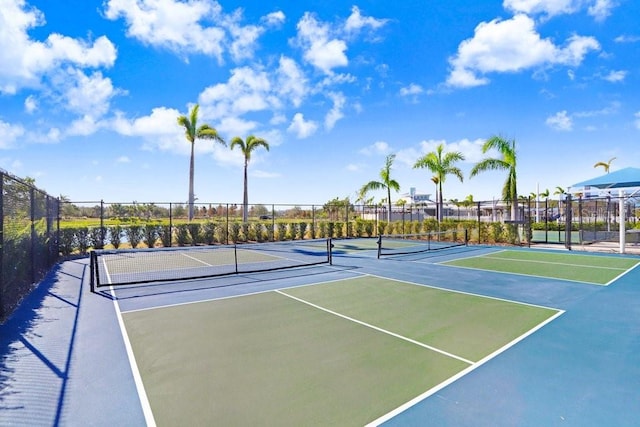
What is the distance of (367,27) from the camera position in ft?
42.6

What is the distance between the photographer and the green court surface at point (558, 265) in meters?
9.00

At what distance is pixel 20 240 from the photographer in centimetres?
674

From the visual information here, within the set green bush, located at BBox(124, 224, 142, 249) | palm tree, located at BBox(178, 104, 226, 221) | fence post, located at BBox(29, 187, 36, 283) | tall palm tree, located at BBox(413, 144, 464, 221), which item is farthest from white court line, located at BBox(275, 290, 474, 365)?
palm tree, located at BBox(178, 104, 226, 221)

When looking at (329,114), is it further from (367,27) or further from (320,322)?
(320,322)

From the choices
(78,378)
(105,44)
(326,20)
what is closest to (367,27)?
(326,20)

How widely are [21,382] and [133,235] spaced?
13885 mm

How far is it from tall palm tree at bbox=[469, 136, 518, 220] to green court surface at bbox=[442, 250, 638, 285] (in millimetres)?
5291

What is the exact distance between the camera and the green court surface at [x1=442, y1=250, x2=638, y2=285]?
29.5 feet

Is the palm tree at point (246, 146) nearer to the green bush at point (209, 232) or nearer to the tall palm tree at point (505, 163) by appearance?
the green bush at point (209, 232)

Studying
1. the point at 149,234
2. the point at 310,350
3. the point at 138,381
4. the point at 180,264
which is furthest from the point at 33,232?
the point at 149,234

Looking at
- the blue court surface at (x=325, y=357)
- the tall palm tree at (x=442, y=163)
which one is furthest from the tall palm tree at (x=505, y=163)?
the blue court surface at (x=325, y=357)

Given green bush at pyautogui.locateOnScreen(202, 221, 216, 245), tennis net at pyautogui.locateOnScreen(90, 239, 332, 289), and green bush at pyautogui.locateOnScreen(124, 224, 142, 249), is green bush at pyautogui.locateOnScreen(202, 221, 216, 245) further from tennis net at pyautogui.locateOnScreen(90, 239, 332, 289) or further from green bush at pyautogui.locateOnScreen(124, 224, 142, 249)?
green bush at pyautogui.locateOnScreen(124, 224, 142, 249)

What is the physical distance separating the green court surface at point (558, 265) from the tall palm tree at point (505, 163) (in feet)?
17.4

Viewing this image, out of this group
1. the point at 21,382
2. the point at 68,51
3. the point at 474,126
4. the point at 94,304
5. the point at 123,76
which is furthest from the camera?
the point at 474,126
